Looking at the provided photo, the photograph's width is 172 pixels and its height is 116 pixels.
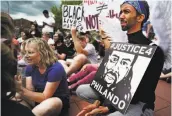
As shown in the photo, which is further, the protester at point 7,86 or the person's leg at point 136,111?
the person's leg at point 136,111

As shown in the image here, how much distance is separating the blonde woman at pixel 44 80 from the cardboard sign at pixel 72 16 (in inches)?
58.2

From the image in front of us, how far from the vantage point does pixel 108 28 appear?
259 cm

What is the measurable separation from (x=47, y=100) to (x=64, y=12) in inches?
86.7

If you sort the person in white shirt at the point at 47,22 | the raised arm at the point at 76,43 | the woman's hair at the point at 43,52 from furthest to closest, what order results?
the person in white shirt at the point at 47,22
the raised arm at the point at 76,43
the woman's hair at the point at 43,52

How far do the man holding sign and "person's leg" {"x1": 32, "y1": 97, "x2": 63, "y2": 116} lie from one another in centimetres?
38

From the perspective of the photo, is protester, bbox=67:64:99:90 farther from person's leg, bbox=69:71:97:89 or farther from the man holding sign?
the man holding sign

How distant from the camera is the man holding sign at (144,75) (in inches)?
71.7

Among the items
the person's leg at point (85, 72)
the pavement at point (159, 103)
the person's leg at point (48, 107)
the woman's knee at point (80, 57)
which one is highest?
the woman's knee at point (80, 57)

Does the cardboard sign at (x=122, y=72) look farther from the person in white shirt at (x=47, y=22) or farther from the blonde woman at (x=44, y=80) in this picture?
the person in white shirt at (x=47, y=22)

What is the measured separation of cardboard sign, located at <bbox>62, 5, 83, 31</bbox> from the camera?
3812mm

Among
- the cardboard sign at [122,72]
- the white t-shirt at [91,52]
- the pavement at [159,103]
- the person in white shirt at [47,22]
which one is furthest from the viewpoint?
the person in white shirt at [47,22]

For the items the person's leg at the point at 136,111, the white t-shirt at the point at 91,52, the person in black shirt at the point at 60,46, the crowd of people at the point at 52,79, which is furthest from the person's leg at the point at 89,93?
the person in black shirt at the point at 60,46

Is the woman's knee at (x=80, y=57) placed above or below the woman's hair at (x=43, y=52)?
below

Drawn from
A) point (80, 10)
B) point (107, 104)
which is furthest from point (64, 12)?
point (107, 104)
